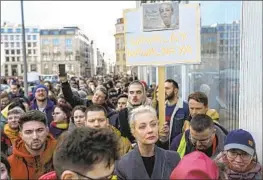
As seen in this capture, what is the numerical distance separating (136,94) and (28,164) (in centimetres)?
188

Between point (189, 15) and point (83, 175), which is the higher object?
point (189, 15)

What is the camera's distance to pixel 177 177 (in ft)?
6.00

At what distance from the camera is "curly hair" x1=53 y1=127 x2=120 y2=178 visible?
1779mm

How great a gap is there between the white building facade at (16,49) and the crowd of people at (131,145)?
374ft

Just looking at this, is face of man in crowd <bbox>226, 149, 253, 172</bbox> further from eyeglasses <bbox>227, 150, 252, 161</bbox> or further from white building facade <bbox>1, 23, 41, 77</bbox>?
white building facade <bbox>1, 23, 41, 77</bbox>

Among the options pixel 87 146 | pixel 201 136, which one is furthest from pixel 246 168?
pixel 87 146

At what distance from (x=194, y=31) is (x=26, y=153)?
198 centimetres

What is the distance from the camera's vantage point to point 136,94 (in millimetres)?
4680

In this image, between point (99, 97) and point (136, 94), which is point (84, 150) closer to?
point (136, 94)

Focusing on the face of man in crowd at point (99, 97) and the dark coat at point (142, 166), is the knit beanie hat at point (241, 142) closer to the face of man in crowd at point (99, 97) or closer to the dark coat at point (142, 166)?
the dark coat at point (142, 166)

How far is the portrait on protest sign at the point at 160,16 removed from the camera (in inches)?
159

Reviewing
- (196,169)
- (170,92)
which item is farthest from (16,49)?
(196,169)

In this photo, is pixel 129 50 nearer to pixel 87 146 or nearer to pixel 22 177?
pixel 22 177

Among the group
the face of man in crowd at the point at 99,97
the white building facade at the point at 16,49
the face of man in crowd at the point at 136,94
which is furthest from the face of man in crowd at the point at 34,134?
the white building facade at the point at 16,49
